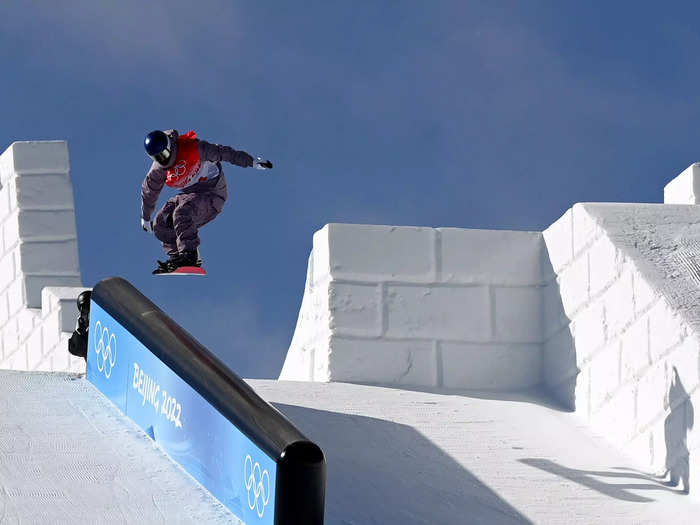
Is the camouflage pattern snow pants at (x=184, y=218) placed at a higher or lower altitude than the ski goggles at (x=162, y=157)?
lower

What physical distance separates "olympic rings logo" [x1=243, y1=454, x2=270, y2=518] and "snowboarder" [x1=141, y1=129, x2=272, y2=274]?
109 inches

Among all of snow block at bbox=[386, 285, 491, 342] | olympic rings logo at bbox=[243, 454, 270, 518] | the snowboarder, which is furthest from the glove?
olympic rings logo at bbox=[243, 454, 270, 518]

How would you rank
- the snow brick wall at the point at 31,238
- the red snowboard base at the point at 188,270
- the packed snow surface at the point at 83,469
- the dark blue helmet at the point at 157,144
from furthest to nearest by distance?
the snow brick wall at the point at 31,238, the red snowboard base at the point at 188,270, the dark blue helmet at the point at 157,144, the packed snow surface at the point at 83,469

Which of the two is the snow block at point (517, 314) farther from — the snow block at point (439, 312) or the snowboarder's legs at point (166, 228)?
the snowboarder's legs at point (166, 228)

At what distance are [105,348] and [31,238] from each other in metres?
5.41

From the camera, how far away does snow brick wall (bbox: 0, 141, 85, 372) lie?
10281mm

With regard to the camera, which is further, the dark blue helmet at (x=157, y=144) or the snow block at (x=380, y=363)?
the snow block at (x=380, y=363)

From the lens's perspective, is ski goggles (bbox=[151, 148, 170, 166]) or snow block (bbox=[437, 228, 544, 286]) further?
snow block (bbox=[437, 228, 544, 286])

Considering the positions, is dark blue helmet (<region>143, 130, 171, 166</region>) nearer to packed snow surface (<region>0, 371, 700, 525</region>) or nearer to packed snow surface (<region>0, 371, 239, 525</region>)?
packed snow surface (<region>0, 371, 700, 525</region>)

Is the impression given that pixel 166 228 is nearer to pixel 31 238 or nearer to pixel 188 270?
pixel 188 270

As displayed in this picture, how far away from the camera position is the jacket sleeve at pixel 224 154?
6.50m

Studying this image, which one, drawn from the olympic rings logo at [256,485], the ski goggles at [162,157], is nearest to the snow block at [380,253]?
the ski goggles at [162,157]

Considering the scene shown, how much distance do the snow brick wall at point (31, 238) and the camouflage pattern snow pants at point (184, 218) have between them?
3547mm

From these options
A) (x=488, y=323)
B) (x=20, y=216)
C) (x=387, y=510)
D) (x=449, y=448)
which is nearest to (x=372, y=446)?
(x=449, y=448)
